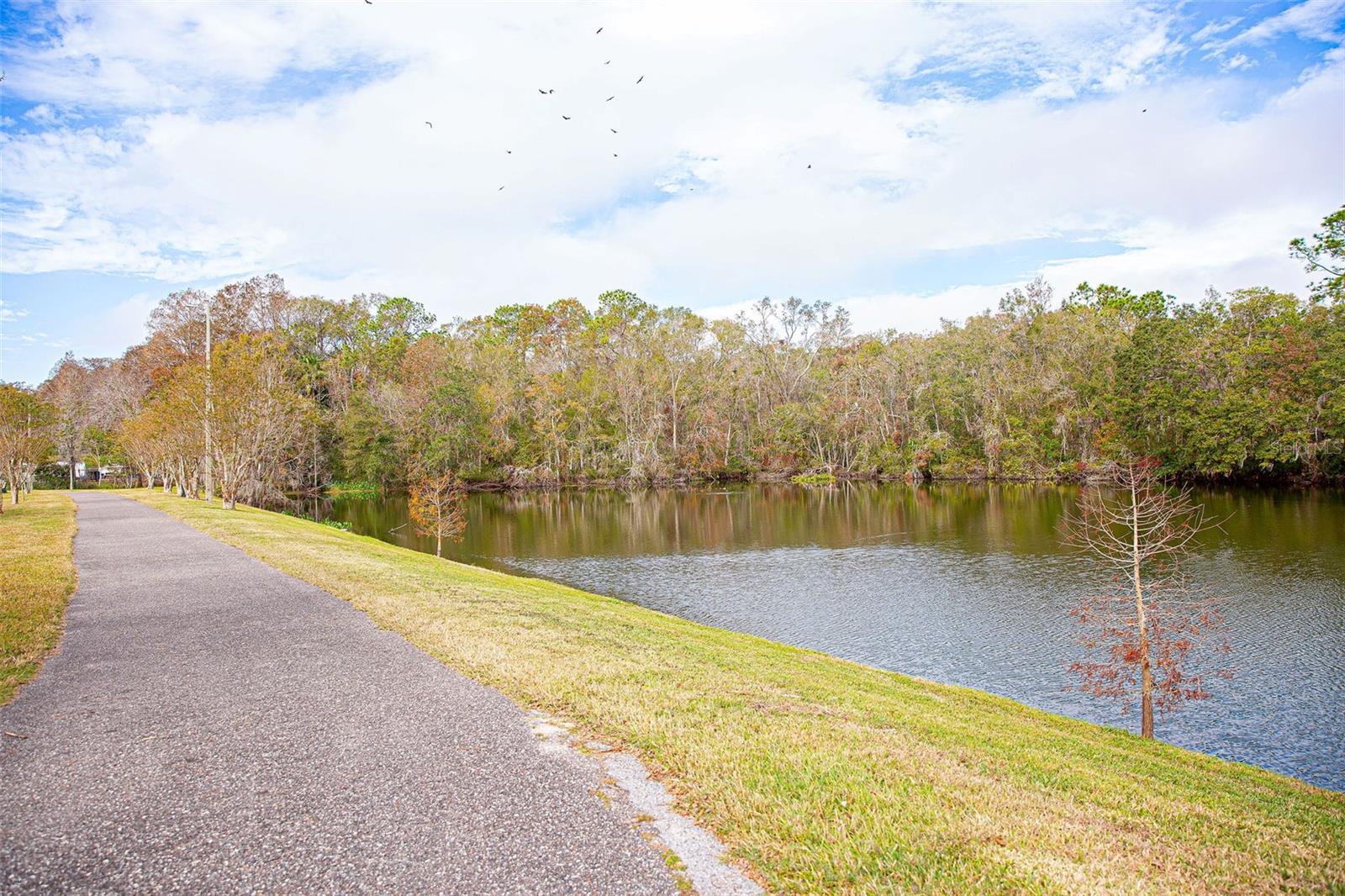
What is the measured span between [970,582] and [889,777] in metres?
22.3

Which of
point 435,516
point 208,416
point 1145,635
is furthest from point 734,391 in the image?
point 1145,635

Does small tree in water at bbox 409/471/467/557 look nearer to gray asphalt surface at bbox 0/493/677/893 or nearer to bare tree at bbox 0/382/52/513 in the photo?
bare tree at bbox 0/382/52/513

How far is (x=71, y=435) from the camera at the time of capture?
213ft

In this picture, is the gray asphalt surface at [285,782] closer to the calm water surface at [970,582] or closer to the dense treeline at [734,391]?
the calm water surface at [970,582]

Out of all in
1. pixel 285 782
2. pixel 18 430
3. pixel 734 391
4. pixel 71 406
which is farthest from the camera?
pixel 734 391

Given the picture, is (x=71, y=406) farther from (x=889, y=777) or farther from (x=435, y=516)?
(x=889, y=777)

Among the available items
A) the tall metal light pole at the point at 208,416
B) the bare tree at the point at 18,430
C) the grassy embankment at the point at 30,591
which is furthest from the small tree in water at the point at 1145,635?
the bare tree at the point at 18,430

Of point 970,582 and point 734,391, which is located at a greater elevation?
point 734,391

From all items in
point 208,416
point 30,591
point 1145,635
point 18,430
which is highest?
point 208,416

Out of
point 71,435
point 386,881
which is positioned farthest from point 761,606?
point 71,435

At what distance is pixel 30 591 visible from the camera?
476 inches

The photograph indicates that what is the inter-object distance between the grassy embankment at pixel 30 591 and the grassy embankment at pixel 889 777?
4.06 metres

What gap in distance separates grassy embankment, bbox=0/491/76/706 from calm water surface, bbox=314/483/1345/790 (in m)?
15.6

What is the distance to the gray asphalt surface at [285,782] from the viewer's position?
4523mm
